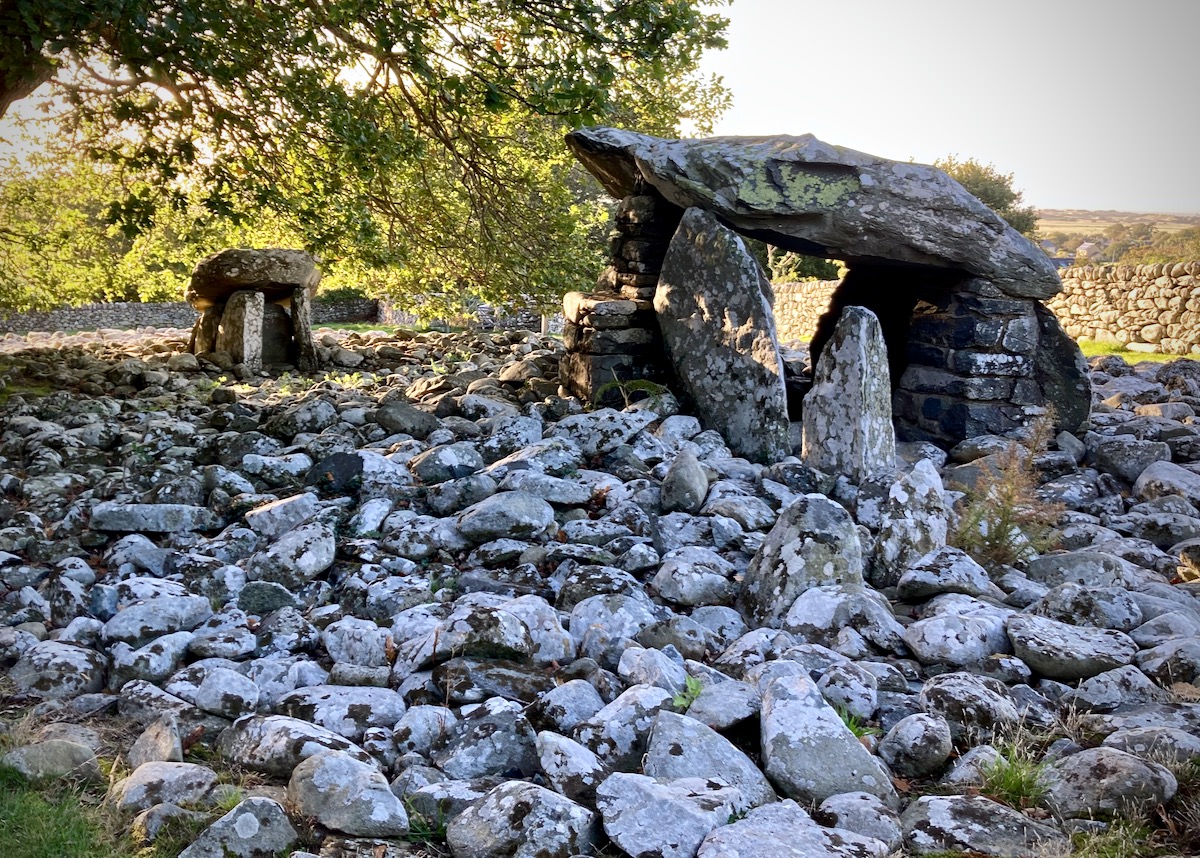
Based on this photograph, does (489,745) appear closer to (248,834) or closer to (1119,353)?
(248,834)

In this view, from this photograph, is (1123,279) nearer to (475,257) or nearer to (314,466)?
(475,257)

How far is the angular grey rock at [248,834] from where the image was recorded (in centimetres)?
291

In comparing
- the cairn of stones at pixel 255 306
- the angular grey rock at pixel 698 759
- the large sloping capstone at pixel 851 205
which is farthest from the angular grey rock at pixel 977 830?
the cairn of stones at pixel 255 306

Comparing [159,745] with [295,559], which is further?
[295,559]

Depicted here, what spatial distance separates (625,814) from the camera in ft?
9.64

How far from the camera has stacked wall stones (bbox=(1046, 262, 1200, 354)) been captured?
1819 centimetres

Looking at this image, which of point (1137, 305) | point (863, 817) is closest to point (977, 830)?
point (863, 817)

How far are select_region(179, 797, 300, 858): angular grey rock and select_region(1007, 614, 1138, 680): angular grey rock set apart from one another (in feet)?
10.3

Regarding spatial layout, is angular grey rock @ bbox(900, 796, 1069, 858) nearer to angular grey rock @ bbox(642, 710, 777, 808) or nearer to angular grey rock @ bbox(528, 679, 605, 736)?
angular grey rock @ bbox(642, 710, 777, 808)

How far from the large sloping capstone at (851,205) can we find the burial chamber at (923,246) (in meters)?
0.01

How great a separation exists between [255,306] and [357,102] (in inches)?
230

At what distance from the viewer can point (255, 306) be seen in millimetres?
13617

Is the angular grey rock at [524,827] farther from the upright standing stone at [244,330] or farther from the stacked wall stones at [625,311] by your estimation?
the upright standing stone at [244,330]

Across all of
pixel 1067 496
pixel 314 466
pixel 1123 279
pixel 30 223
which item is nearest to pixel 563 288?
pixel 314 466
